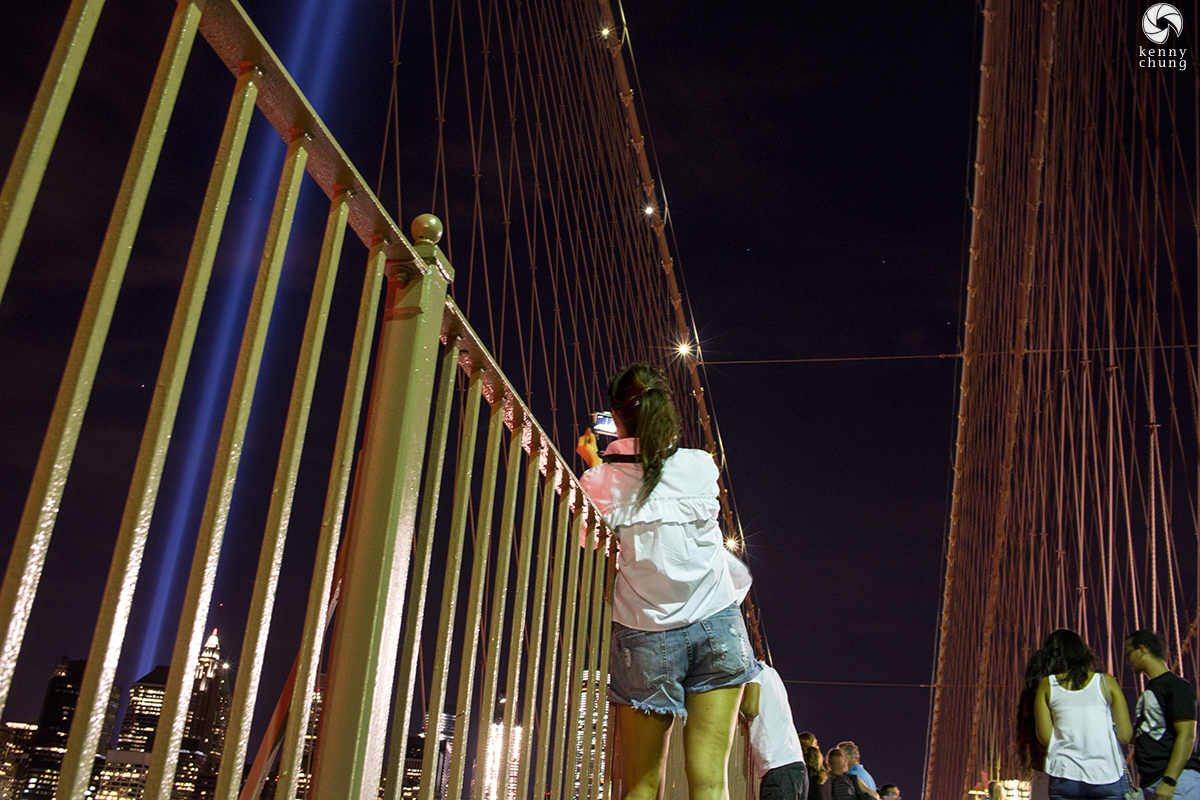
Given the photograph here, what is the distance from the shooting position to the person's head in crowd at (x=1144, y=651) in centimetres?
235

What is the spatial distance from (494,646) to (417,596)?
0.99 feet

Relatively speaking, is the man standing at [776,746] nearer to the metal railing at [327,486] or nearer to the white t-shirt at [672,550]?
the white t-shirt at [672,550]

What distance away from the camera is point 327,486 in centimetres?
78

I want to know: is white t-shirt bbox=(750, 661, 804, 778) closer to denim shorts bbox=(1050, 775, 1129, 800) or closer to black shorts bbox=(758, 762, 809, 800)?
black shorts bbox=(758, 762, 809, 800)

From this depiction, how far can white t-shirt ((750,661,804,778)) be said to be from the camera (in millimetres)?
2764

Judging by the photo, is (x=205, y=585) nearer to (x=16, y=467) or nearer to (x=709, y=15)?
(x=16, y=467)

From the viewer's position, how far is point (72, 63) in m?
0.50

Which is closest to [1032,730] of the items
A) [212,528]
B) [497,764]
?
[497,764]

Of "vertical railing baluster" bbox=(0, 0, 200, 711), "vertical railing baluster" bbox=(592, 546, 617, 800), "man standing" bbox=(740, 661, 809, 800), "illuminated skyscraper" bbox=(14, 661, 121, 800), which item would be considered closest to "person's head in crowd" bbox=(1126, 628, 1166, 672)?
"man standing" bbox=(740, 661, 809, 800)

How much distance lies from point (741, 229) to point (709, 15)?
19.7 feet

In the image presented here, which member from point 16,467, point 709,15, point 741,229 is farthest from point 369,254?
point 741,229

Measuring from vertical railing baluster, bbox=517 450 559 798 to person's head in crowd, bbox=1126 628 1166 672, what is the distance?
1.75 metres

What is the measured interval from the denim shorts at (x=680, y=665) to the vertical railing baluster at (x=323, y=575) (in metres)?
0.67
